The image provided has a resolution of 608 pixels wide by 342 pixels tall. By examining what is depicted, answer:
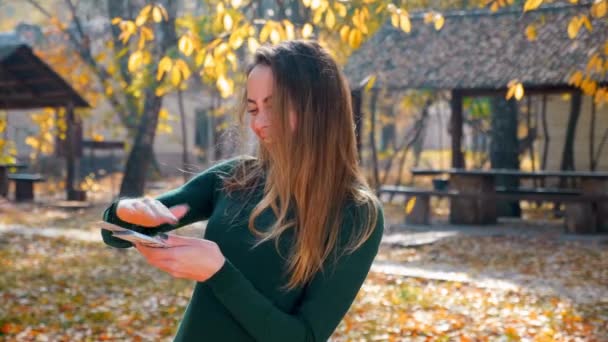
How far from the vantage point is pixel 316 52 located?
215 cm

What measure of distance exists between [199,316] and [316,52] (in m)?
0.76

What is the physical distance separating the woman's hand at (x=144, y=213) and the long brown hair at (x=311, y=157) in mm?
235

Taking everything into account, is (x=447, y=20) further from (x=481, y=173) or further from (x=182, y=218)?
(x=182, y=218)

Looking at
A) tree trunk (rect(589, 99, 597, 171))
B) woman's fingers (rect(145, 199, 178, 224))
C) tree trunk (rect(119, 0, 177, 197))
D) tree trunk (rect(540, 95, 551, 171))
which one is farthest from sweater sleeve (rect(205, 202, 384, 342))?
tree trunk (rect(540, 95, 551, 171))

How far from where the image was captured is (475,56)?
1617cm

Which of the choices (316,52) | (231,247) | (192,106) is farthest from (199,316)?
(192,106)

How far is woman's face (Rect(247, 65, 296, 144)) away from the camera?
212 cm

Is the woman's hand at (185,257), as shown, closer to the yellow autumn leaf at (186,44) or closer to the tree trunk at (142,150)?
the yellow autumn leaf at (186,44)

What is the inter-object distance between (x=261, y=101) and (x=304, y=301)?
0.54 meters

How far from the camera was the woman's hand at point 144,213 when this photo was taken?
216 cm

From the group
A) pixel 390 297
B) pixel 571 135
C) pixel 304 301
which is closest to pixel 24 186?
pixel 571 135

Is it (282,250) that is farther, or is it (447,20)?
(447,20)

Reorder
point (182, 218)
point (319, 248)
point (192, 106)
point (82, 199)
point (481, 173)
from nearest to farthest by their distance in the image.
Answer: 1. point (319, 248)
2. point (182, 218)
3. point (481, 173)
4. point (82, 199)
5. point (192, 106)

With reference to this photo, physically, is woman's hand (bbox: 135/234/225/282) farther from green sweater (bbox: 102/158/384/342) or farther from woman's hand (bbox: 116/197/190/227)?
woman's hand (bbox: 116/197/190/227)
